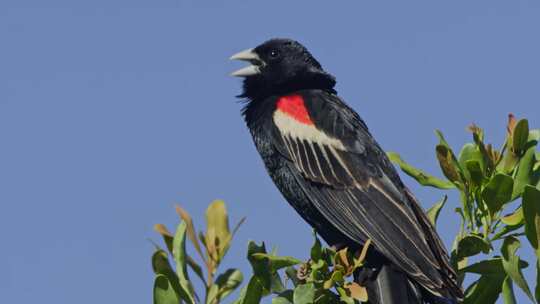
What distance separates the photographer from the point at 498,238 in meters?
2.65

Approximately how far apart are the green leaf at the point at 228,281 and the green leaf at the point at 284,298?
1.07 feet

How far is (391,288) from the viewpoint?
122 inches

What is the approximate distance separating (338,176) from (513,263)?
66.3 inches

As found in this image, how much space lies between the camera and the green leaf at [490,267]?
7.61ft

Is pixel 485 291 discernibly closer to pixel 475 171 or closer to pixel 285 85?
pixel 475 171

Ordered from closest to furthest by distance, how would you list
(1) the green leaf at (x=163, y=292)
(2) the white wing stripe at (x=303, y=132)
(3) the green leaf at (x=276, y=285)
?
(1) the green leaf at (x=163, y=292), (3) the green leaf at (x=276, y=285), (2) the white wing stripe at (x=303, y=132)

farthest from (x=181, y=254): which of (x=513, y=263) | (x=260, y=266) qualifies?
(x=513, y=263)

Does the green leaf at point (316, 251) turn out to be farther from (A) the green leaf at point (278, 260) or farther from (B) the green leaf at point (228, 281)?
(B) the green leaf at point (228, 281)

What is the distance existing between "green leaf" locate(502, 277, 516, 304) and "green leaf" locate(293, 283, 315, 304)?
49cm

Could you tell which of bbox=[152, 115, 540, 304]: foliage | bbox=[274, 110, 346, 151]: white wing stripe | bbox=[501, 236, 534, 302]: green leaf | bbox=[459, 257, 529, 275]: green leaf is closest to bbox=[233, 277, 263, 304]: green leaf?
bbox=[152, 115, 540, 304]: foliage

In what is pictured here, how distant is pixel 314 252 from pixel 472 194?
62 centimetres

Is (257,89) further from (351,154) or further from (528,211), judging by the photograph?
(528,211)

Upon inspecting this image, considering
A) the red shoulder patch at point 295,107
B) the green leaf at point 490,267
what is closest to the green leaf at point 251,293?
the green leaf at point 490,267

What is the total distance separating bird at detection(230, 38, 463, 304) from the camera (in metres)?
3.11
